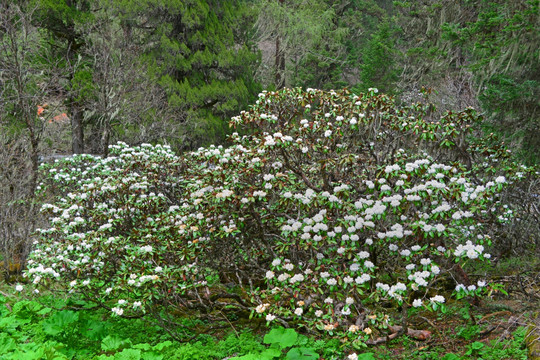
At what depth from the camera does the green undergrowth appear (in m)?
3.90

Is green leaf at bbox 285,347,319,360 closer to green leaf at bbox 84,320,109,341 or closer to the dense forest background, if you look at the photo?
green leaf at bbox 84,320,109,341

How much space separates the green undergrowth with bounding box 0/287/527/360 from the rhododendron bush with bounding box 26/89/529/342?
23cm

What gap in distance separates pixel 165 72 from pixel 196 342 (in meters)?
10.4

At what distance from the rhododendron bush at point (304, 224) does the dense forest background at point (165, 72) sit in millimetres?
1182

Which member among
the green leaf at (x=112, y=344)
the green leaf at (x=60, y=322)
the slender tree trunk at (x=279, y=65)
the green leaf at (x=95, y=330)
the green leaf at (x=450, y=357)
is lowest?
the green leaf at (x=95, y=330)

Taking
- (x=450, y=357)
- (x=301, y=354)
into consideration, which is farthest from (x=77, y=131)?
(x=450, y=357)

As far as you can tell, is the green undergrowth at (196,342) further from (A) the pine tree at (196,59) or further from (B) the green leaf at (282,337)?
(A) the pine tree at (196,59)

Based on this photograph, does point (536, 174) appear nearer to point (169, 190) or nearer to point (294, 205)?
point (294, 205)

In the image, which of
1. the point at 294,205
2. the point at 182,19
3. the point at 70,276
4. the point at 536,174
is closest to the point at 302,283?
the point at 294,205

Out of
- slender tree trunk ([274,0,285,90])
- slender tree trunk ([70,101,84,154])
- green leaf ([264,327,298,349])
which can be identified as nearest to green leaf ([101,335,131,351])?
green leaf ([264,327,298,349])

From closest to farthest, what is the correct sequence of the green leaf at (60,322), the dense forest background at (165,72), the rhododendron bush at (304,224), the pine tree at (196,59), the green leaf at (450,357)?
the green leaf at (450,357) → the rhododendron bush at (304,224) → the green leaf at (60,322) → the dense forest background at (165,72) → the pine tree at (196,59)

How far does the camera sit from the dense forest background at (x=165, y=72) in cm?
598

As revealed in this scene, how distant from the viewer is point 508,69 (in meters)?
6.15

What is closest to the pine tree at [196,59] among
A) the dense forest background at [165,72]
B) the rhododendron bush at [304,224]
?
the dense forest background at [165,72]
